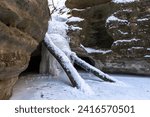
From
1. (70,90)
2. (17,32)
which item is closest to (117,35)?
(70,90)

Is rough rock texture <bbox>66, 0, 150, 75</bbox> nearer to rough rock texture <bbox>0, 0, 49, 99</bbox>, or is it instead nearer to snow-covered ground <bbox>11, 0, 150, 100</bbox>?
snow-covered ground <bbox>11, 0, 150, 100</bbox>

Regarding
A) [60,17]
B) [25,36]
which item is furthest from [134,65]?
[25,36]

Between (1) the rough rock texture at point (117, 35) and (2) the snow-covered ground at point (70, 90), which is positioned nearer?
(2) the snow-covered ground at point (70, 90)

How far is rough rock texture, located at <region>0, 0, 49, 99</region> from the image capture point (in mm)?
3396

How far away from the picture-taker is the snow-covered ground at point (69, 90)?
5.15 meters

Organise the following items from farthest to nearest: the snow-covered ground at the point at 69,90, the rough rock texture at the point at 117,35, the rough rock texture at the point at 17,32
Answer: the rough rock texture at the point at 117,35 < the snow-covered ground at the point at 69,90 < the rough rock texture at the point at 17,32

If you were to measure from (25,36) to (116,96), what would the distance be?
2.43 meters

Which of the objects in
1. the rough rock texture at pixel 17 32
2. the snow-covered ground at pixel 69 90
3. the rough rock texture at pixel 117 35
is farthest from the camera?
the rough rock texture at pixel 117 35

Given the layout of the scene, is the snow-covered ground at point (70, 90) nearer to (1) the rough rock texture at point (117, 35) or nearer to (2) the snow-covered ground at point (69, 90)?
(2) the snow-covered ground at point (69, 90)

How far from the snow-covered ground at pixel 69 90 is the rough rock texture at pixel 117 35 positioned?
1.35 m

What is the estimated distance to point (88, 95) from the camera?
17.7 ft

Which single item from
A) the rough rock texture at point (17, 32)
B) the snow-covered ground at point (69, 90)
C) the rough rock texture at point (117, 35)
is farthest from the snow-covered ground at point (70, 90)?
the rough rock texture at point (117, 35)

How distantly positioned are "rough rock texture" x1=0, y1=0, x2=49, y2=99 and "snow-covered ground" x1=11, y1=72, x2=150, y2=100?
72 cm

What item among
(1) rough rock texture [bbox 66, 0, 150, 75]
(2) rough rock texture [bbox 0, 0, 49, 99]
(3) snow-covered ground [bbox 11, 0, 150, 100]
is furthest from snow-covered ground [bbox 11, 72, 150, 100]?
(1) rough rock texture [bbox 66, 0, 150, 75]
